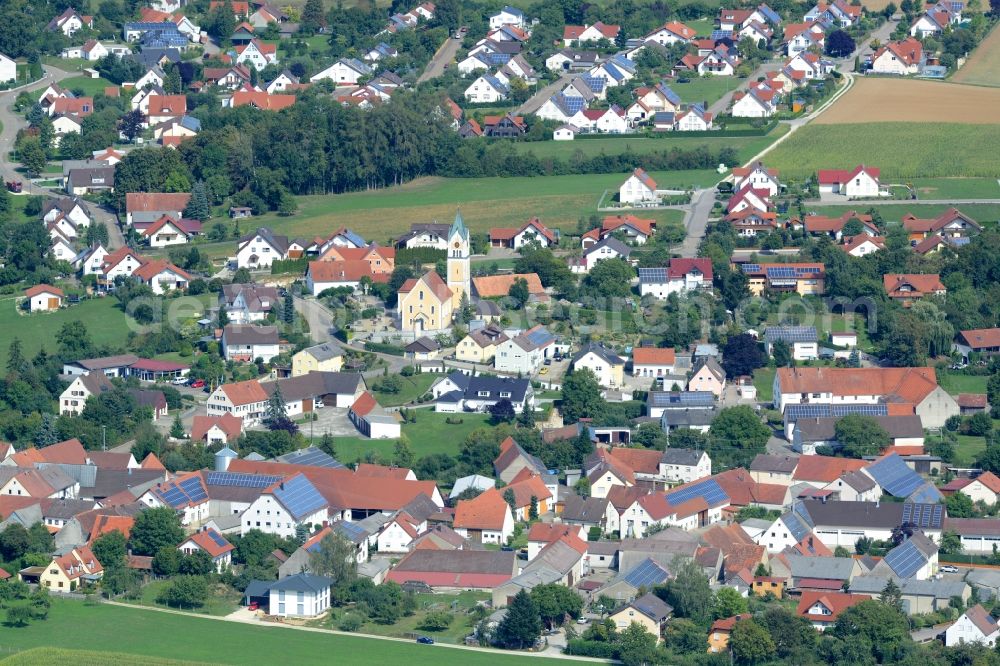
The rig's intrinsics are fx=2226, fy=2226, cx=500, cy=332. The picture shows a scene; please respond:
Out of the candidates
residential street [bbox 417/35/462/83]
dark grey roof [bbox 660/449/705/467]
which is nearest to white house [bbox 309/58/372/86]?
residential street [bbox 417/35/462/83]

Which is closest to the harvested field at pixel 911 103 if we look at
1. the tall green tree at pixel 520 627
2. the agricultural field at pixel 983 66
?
the agricultural field at pixel 983 66

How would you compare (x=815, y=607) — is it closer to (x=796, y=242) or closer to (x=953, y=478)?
(x=953, y=478)

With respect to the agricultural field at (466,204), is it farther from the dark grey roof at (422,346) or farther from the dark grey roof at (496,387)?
the dark grey roof at (496,387)

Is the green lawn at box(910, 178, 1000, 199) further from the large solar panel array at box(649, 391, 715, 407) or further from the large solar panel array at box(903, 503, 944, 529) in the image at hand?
the large solar panel array at box(903, 503, 944, 529)

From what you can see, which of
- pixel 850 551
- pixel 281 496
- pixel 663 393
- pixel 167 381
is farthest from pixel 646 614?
pixel 167 381

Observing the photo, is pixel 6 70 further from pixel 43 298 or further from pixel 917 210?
pixel 917 210

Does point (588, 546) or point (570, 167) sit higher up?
point (570, 167)
